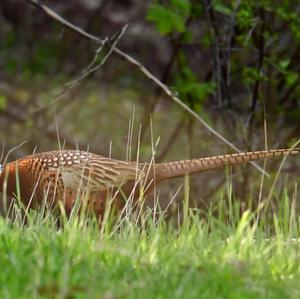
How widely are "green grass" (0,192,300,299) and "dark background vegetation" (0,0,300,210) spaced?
9.88 feet

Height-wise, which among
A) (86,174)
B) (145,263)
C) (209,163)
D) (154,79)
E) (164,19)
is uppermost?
(164,19)

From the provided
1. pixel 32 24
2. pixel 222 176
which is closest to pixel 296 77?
pixel 222 176

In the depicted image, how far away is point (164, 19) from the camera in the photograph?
34.9 feet

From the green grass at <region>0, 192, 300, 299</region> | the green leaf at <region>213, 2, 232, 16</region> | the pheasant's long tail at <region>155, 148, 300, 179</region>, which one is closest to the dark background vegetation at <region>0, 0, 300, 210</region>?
the green leaf at <region>213, 2, 232, 16</region>

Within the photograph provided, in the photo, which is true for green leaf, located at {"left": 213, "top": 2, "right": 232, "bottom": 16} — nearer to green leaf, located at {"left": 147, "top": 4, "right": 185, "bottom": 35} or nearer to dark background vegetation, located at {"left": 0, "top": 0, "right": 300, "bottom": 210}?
dark background vegetation, located at {"left": 0, "top": 0, "right": 300, "bottom": 210}

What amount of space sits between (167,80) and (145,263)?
24.2 feet

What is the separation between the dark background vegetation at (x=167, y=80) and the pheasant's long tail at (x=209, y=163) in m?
1.42

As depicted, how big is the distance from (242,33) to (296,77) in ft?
2.20

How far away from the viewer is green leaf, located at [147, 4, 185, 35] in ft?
34.7

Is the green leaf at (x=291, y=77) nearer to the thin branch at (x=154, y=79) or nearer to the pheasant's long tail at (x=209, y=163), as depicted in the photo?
the thin branch at (x=154, y=79)

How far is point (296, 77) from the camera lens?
11.5 meters

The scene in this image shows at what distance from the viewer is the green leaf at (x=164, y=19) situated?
1059 cm

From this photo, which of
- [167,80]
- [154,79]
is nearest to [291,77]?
[167,80]

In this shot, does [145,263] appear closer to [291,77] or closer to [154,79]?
[154,79]
